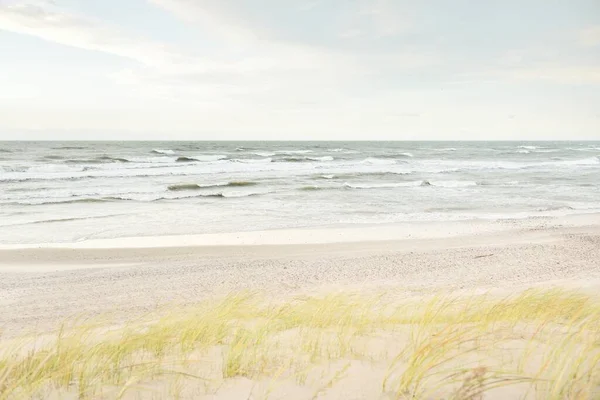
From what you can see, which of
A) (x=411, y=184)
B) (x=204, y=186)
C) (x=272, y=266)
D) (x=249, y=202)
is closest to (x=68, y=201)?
Result: (x=249, y=202)

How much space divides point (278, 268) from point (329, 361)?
6.19m

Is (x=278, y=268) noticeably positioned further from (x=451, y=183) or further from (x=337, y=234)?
(x=451, y=183)

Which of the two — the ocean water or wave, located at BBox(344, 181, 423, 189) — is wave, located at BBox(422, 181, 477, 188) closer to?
the ocean water

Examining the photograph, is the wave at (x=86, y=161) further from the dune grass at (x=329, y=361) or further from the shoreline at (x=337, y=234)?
the dune grass at (x=329, y=361)

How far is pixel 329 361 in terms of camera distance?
10.0ft

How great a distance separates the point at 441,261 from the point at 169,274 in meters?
5.76

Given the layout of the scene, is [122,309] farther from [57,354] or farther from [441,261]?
[441,261]

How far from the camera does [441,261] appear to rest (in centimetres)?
A: 962

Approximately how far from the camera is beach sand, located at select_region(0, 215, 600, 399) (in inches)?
288

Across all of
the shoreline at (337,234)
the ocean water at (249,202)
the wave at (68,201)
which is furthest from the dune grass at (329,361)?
the wave at (68,201)

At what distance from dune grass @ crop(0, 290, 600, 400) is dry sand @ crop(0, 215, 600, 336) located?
3521 mm

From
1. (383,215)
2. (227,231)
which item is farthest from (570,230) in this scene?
(227,231)

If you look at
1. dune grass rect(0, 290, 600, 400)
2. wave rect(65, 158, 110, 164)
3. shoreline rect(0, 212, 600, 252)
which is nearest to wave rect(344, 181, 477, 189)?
shoreline rect(0, 212, 600, 252)

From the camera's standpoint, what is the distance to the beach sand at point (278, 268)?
7.32 metres
